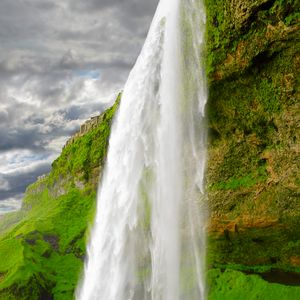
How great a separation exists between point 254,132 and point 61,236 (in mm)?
36078

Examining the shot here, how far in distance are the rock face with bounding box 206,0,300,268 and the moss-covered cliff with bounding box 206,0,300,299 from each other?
2.0 inches

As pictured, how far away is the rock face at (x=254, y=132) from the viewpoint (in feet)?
73.2

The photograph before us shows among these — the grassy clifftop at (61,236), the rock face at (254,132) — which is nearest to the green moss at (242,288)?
the rock face at (254,132)

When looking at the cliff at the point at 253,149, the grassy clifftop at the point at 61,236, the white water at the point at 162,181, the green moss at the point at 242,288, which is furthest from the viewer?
the grassy clifftop at the point at 61,236

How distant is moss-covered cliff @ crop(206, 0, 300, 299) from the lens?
2230 centimetres

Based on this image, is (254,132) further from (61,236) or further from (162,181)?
(61,236)

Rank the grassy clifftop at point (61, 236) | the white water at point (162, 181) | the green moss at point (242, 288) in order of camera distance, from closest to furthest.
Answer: the green moss at point (242, 288), the white water at point (162, 181), the grassy clifftop at point (61, 236)

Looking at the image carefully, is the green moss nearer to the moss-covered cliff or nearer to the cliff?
the cliff

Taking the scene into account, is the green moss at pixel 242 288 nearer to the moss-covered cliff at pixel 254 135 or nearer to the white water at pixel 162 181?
the moss-covered cliff at pixel 254 135

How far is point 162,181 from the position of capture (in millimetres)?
26281

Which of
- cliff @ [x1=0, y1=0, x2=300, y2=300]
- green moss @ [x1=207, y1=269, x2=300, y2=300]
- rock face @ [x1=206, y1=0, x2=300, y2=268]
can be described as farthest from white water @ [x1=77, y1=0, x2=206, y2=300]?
rock face @ [x1=206, y1=0, x2=300, y2=268]

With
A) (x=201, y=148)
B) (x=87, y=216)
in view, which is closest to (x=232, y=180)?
(x=201, y=148)

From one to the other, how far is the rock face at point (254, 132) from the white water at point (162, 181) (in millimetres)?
1156

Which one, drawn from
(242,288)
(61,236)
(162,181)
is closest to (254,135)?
(162,181)
